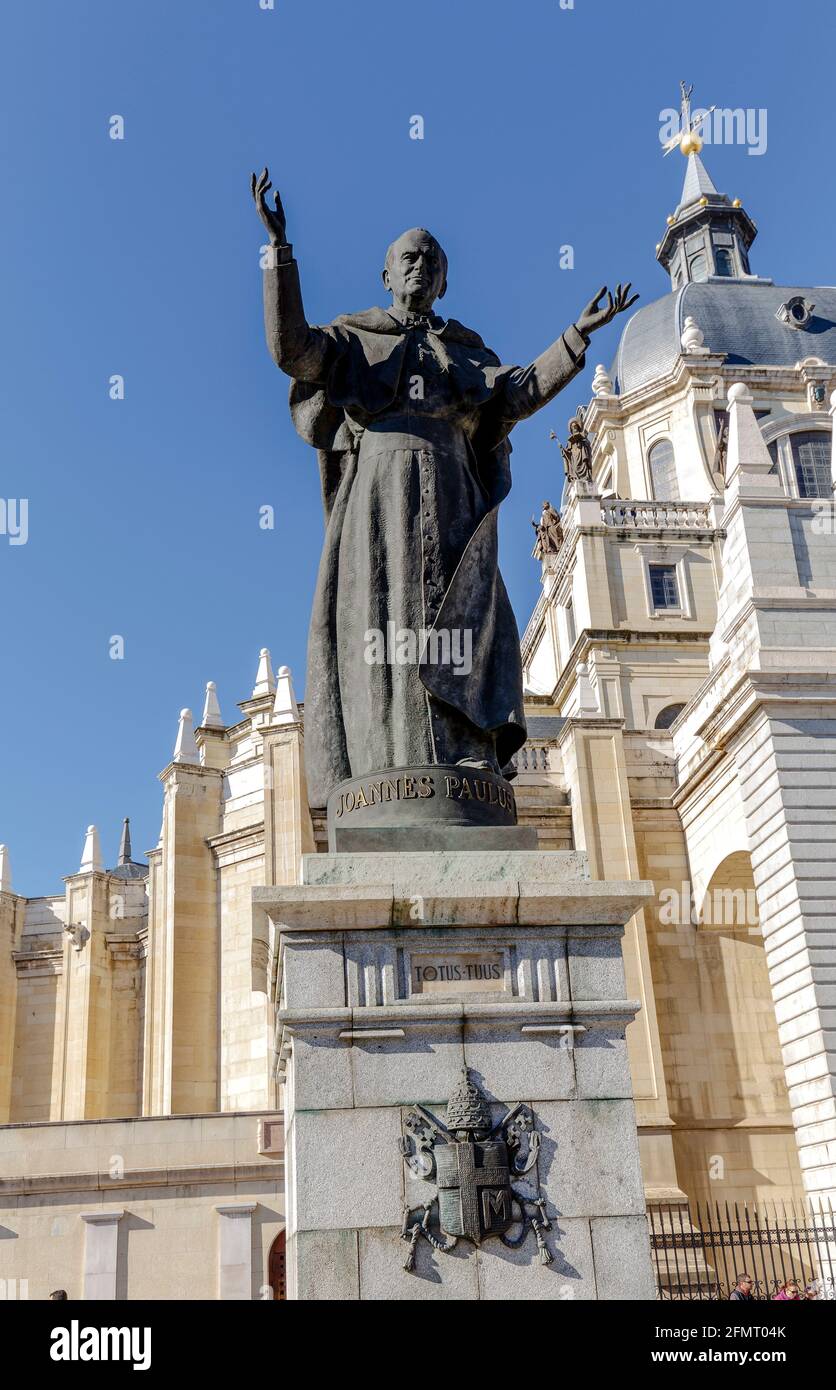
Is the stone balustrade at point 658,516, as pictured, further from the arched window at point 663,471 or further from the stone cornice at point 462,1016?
the stone cornice at point 462,1016

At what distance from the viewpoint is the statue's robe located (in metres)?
6.11

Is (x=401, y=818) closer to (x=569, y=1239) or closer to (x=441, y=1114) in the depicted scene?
(x=441, y=1114)

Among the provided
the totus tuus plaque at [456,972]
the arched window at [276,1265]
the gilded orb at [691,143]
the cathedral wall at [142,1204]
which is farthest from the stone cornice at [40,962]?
the gilded orb at [691,143]

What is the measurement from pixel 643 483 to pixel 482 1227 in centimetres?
4781

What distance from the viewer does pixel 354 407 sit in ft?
21.3

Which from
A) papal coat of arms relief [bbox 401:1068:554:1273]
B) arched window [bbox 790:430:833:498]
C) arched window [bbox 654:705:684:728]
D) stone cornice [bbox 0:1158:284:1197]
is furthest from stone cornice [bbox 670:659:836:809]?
arched window [bbox 790:430:833:498]

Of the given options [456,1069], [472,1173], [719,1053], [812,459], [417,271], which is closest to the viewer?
[472,1173]

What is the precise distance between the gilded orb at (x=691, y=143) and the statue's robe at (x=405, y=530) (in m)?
71.5

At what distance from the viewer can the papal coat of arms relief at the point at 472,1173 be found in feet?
15.8

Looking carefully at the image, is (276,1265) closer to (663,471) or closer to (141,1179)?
(141,1179)

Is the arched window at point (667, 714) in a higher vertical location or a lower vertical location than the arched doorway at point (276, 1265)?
higher

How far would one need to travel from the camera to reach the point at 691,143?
233ft

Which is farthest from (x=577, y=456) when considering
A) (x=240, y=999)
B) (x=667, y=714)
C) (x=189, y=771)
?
(x=240, y=999)

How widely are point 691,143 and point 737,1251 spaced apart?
64.1 metres
